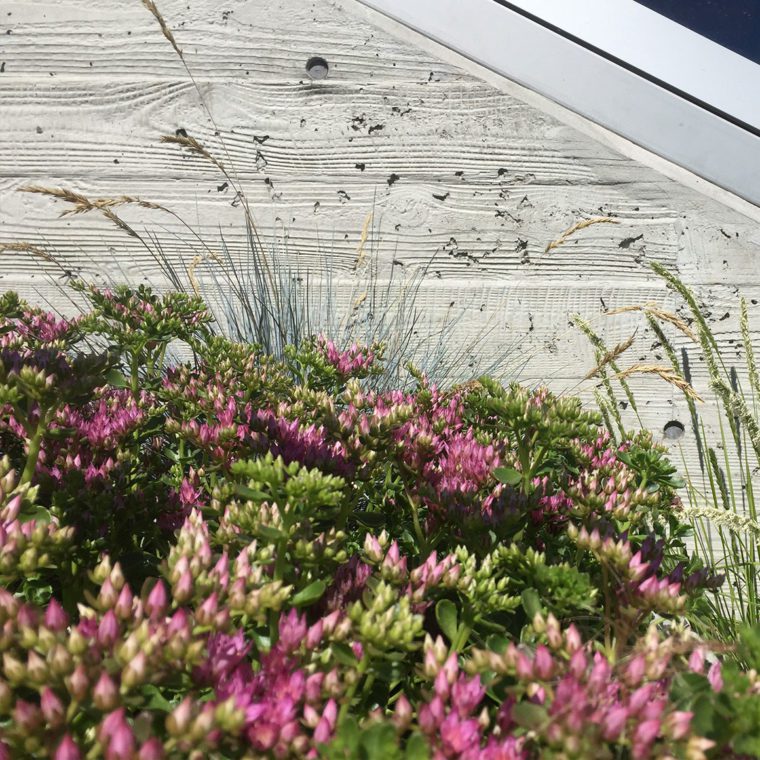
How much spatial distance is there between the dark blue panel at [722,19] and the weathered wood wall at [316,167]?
24.3 inches

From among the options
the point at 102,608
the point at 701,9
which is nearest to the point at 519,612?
the point at 102,608

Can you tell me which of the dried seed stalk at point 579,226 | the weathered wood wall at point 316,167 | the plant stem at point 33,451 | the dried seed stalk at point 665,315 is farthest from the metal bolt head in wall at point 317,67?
the plant stem at point 33,451

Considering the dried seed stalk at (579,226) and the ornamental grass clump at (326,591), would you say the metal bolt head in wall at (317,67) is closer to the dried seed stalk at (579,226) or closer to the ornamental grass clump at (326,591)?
the dried seed stalk at (579,226)

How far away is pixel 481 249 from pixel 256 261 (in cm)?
83

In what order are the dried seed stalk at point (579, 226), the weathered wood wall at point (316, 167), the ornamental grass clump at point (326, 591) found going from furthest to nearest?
the weathered wood wall at point (316, 167) → the dried seed stalk at point (579, 226) → the ornamental grass clump at point (326, 591)

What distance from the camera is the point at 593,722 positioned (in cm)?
47

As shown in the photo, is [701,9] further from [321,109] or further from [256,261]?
[256,261]

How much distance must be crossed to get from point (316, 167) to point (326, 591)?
2104 millimetres

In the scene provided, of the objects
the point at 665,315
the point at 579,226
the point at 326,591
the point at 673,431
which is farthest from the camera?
the point at 673,431

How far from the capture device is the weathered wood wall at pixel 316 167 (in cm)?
257

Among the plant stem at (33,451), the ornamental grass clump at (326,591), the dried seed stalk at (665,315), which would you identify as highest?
the dried seed stalk at (665,315)

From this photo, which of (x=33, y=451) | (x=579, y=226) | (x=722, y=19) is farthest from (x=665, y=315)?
(x=33, y=451)

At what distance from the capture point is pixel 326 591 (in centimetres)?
77

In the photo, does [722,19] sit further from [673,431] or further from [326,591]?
[326,591]
